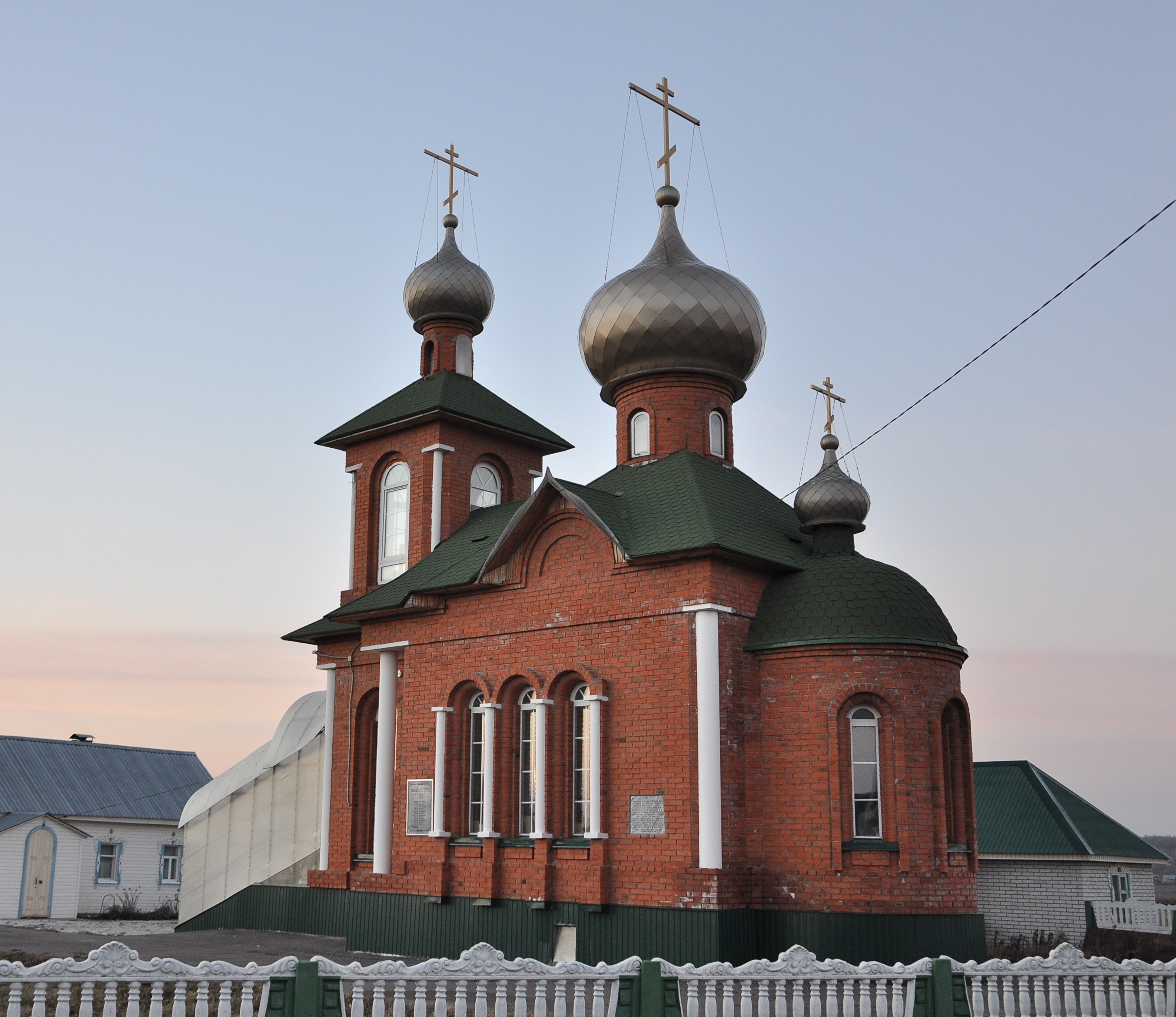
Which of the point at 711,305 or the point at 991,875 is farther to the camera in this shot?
the point at 991,875

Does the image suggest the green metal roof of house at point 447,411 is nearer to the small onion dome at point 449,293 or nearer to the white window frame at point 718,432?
the small onion dome at point 449,293

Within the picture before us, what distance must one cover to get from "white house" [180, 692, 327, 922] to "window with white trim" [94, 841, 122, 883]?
18.3 ft

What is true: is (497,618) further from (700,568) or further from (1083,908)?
(1083,908)

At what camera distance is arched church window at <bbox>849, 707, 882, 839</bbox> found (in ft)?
43.3

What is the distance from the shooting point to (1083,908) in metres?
18.6

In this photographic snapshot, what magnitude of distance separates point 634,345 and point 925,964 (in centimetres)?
1000

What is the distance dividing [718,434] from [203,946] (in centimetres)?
973

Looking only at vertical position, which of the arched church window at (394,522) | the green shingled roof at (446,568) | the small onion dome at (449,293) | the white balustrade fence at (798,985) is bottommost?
the white balustrade fence at (798,985)

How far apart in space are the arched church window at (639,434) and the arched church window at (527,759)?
4.00m

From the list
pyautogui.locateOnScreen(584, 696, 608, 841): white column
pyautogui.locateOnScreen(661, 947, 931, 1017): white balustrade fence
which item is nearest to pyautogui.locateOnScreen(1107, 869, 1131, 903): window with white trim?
pyautogui.locateOnScreen(584, 696, 608, 841): white column

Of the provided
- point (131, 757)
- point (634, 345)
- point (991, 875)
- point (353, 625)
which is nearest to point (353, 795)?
point (353, 625)

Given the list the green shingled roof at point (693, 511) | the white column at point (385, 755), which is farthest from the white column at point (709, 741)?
the white column at point (385, 755)

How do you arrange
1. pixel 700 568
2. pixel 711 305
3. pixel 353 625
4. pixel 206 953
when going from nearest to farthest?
pixel 700 568 → pixel 206 953 → pixel 711 305 → pixel 353 625

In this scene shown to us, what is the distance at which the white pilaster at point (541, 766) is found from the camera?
14.4 meters
